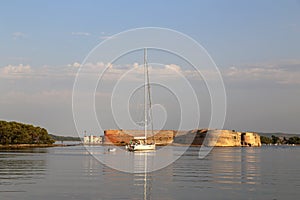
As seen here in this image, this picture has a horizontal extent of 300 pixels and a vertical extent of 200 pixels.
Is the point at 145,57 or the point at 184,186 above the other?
the point at 145,57

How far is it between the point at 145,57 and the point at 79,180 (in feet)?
193

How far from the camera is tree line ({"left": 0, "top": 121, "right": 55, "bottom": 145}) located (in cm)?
14638

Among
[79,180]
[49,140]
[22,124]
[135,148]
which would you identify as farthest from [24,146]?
[79,180]

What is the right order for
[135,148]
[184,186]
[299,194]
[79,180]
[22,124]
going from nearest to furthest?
[299,194] < [184,186] < [79,180] < [135,148] < [22,124]

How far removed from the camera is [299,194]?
1272 inches

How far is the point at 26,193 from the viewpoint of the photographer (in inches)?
1210

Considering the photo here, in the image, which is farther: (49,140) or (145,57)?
(49,140)

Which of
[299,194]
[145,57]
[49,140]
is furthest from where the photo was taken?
[49,140]

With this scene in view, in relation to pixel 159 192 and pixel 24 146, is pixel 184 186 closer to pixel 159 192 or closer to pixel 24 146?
pixel 159 192

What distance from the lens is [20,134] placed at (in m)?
151

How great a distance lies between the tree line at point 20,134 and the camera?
480 feet

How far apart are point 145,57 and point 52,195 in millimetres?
67902

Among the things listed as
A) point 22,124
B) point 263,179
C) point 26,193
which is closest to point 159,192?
point 26,193

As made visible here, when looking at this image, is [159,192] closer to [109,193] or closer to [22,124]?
[109,193]
